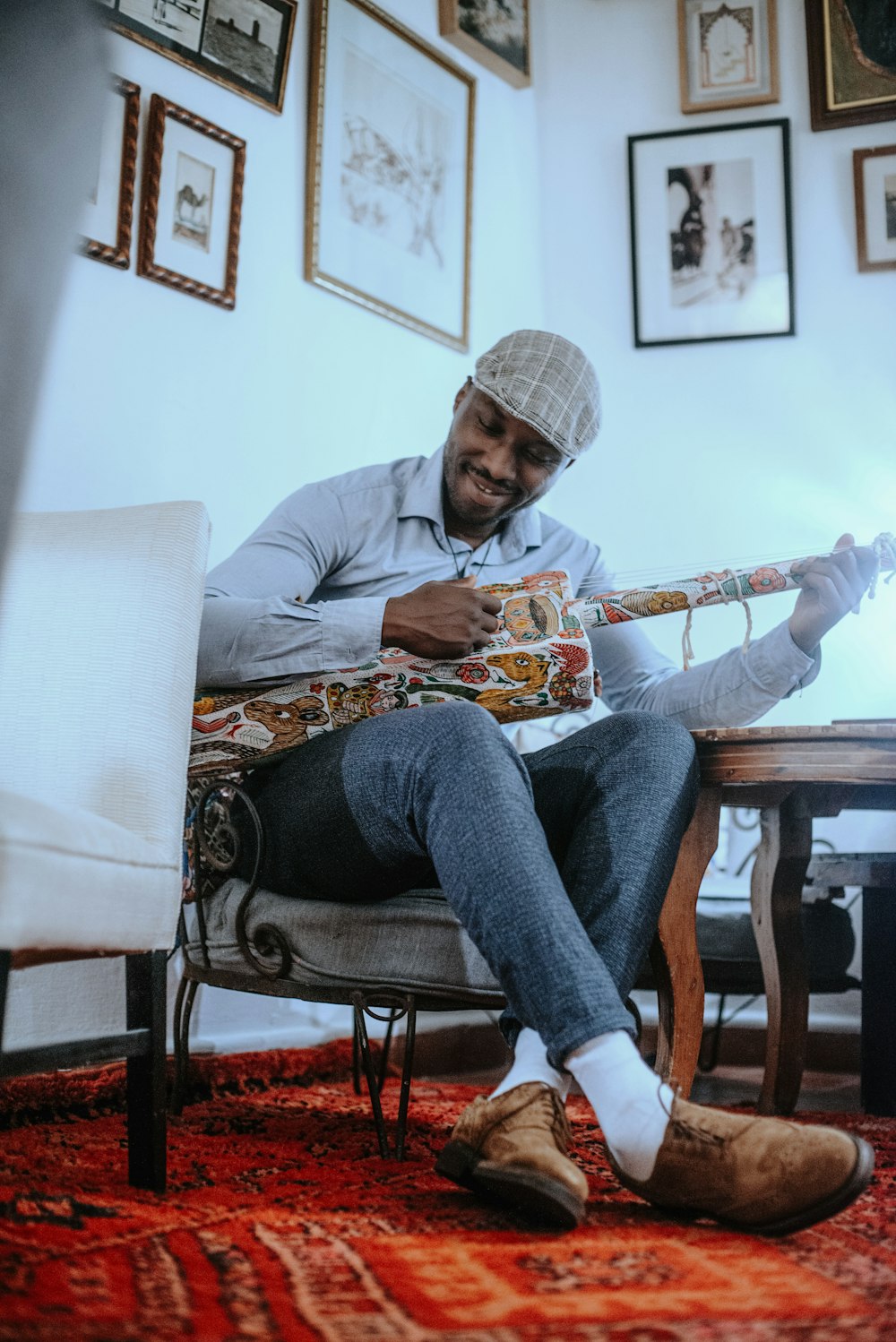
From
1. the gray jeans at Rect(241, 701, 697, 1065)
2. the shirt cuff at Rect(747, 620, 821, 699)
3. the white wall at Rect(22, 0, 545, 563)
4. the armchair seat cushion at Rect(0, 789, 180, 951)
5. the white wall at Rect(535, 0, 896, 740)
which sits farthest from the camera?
the white wall at Rect(535, 0, 896, 740)

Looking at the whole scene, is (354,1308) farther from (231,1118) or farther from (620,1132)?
(231,1118)

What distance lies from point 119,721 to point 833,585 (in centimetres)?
85

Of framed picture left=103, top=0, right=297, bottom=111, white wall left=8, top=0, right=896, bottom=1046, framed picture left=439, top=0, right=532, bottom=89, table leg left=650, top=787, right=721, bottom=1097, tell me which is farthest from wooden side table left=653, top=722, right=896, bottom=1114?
framed picture left=439, top=0, right=532, bottom=89

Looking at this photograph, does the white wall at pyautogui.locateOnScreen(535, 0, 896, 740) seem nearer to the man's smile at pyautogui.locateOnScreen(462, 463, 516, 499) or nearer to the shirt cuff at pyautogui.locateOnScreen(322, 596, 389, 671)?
the man's smile at pyautogui.locateOnScreen(462, 463, 516, 499)

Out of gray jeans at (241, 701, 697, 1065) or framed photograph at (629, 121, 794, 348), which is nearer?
gray jeans at (241, 701, 697, 1065)

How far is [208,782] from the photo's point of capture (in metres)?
1.30

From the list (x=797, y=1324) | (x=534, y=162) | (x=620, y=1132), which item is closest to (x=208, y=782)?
(x=620, y=1132)

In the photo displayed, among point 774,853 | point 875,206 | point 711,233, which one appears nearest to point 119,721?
point 774,853

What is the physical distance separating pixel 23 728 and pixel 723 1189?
71 centimetres

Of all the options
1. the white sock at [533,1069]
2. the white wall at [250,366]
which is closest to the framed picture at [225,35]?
the white wall at [250,366]

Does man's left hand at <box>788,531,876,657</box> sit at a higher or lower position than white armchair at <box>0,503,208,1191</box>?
higher

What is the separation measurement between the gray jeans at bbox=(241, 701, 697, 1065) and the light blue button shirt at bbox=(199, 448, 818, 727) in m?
0.12

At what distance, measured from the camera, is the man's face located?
5.16 feet

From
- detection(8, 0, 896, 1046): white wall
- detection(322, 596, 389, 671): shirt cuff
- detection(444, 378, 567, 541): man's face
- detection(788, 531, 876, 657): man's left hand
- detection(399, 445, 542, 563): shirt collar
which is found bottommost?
detection(322, 596, 389, 671): shirt cuff
